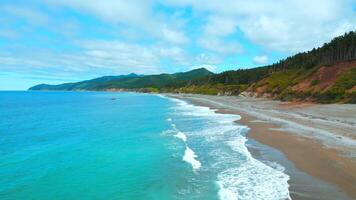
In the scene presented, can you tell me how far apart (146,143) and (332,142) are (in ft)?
44.8

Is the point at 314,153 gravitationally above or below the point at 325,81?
below

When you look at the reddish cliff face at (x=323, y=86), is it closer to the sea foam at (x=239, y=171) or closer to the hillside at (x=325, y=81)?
the hillside at (x=325, y=81)

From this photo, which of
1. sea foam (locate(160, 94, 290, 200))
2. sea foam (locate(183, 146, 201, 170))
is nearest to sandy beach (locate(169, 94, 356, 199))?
sea foam (locate(160, 94, 290, 200))

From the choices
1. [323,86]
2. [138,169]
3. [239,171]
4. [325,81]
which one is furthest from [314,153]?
[325,81]

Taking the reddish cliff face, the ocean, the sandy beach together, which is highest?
the reddish cliff face

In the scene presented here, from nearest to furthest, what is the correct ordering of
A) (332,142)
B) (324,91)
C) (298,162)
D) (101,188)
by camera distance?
(101,188)
(298,162)
(332,142)
(324,91)

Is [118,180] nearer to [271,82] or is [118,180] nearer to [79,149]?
[79,149]

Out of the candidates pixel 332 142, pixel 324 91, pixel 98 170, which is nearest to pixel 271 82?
pixel 324 91

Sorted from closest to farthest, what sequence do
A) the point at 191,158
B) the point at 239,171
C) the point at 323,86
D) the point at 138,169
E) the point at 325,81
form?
the point at 239,171
the point at 138,169
the point at 191,158
the point at 323,86
the point at 325,81

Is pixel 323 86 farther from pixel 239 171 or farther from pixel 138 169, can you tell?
pixel 138 169

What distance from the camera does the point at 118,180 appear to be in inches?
640

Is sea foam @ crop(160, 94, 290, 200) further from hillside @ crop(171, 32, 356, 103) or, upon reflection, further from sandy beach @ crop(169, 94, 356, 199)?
hillside @ crop(171, 32, 356, 103)

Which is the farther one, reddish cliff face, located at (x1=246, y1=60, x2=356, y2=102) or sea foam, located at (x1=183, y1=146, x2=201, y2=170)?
reddish cliff face, located at (x1=246, y1=60, x2=356, y2=102)

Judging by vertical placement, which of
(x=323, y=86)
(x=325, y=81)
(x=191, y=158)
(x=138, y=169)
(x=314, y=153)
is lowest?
(x=138, y=169)
